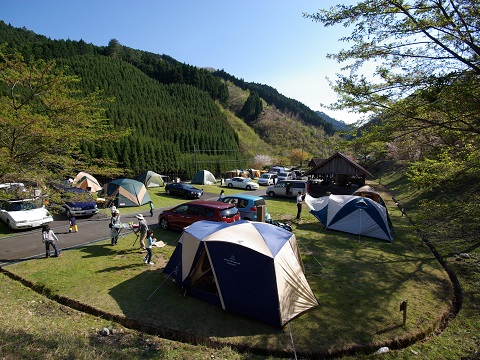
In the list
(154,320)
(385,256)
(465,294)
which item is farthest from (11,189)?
(465,294)

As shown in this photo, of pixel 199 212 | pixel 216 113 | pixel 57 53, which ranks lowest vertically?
pixel 199 212

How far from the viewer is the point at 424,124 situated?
6949mm

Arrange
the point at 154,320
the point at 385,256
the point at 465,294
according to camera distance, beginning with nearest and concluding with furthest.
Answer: the point at 154,320
the point at 465,294
the point at 385,256

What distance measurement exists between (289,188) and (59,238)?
17979 mm

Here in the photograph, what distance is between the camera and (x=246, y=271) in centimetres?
698

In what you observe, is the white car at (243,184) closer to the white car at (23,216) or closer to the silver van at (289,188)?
the silver van at (289,188)

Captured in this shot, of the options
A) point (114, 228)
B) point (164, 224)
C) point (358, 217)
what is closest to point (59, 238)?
point (114, 228)

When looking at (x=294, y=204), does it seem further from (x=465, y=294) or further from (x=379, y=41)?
(x=379, y=41)

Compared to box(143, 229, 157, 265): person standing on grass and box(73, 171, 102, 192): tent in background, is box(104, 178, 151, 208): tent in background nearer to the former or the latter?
box(73, 171, 102, 192): tent in background

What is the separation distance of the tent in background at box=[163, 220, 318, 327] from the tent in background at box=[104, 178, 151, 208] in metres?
13.1

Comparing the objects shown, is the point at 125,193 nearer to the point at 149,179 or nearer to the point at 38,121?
the point at 149,179

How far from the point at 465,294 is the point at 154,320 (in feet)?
29.3

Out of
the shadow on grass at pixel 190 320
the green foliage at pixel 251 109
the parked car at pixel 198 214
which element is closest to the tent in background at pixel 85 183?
the parked car at pixel 198 214

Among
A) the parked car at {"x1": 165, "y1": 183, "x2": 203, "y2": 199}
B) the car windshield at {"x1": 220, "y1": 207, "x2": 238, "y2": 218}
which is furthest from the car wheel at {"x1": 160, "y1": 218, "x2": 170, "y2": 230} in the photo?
the parked car at {"x1": 165, "y1": 183, "x2": 203, "y2": 199}
